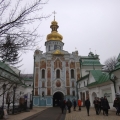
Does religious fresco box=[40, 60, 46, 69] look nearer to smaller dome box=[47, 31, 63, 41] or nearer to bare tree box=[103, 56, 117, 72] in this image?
smaller dome box=[47, 31, 63, 41]

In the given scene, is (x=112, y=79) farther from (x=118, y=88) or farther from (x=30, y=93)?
(x=30, y=93)

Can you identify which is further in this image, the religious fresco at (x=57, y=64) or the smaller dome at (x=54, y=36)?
the smaller dome at (x=54, y=36)

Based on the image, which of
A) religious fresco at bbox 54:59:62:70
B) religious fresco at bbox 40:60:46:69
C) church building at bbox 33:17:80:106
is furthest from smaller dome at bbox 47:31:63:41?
religious fresco at bbox 40:60:46:69

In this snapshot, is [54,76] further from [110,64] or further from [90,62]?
[110,64]

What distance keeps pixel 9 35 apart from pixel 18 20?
80 centimetres

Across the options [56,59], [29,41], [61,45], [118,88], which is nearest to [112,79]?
[118,88]

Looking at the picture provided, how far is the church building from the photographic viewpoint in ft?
116

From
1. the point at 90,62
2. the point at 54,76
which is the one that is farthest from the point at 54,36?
the point at 54,76

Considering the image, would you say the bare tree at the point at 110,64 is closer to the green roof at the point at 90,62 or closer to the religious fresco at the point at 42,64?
the green roof at the point at 90,62

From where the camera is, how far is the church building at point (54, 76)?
116ft

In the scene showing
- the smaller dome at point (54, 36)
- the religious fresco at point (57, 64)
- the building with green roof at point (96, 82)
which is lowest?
the building with green roof at point (96, 82)

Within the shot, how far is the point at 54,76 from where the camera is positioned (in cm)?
3725

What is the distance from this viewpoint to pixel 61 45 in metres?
45.7

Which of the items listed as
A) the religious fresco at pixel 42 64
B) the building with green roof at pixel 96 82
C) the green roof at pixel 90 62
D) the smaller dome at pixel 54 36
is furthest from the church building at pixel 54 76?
the smaller dome at pixel 54 36
